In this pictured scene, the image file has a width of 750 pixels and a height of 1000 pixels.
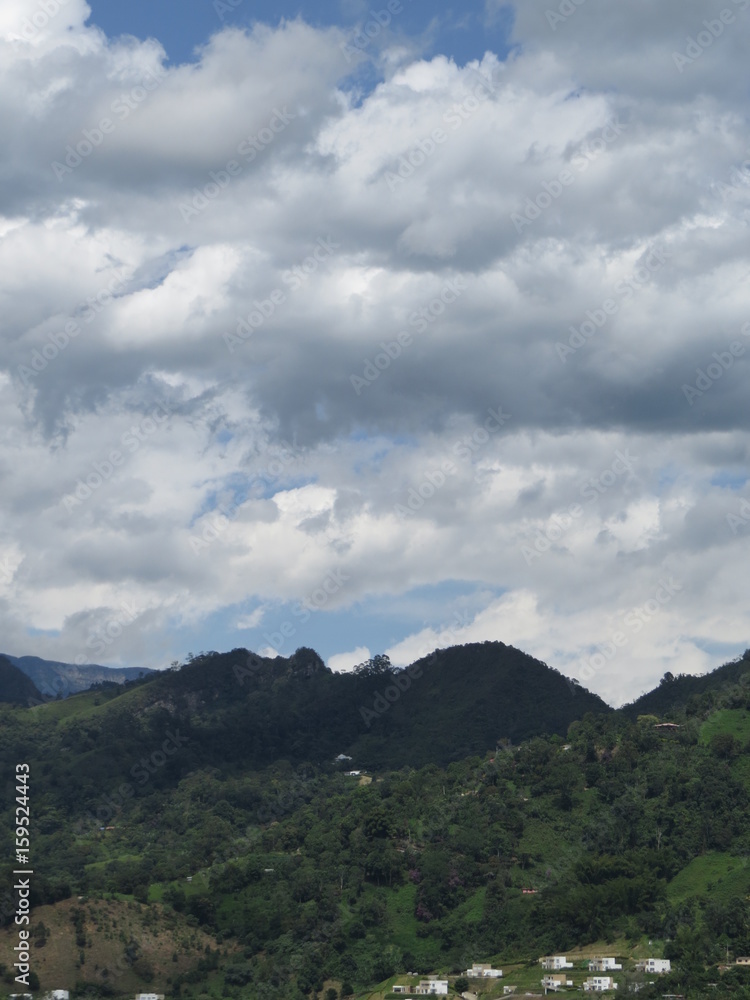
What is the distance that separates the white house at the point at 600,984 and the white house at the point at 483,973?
278 inches

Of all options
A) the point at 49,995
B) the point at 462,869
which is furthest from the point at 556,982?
the point at 49,995

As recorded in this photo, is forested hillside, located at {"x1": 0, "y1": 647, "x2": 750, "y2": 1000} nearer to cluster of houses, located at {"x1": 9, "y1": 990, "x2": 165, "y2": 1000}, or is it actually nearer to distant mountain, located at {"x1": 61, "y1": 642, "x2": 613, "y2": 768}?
cluster of houses, located at {"x1": 9, "y1": 990, "x2": 165, "y2": 1000}

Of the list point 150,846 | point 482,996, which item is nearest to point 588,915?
point 482,996

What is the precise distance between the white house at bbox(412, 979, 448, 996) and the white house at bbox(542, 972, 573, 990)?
6.22m

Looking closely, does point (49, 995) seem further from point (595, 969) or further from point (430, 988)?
point (595, 969)

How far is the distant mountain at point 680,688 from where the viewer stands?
495ft

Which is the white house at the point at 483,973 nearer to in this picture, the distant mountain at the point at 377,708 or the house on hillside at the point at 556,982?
the house on hillside at the point at 556,982

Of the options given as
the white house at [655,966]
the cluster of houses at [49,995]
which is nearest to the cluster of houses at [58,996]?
the cluster of houses at [49,995]

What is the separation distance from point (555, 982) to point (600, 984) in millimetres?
2714

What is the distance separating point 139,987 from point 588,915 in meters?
29.6

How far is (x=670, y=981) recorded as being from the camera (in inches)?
2581

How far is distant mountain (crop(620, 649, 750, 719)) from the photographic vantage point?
151 metres

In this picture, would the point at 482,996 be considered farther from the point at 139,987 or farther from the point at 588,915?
the point at 139,987

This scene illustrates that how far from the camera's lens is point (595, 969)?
238ft
